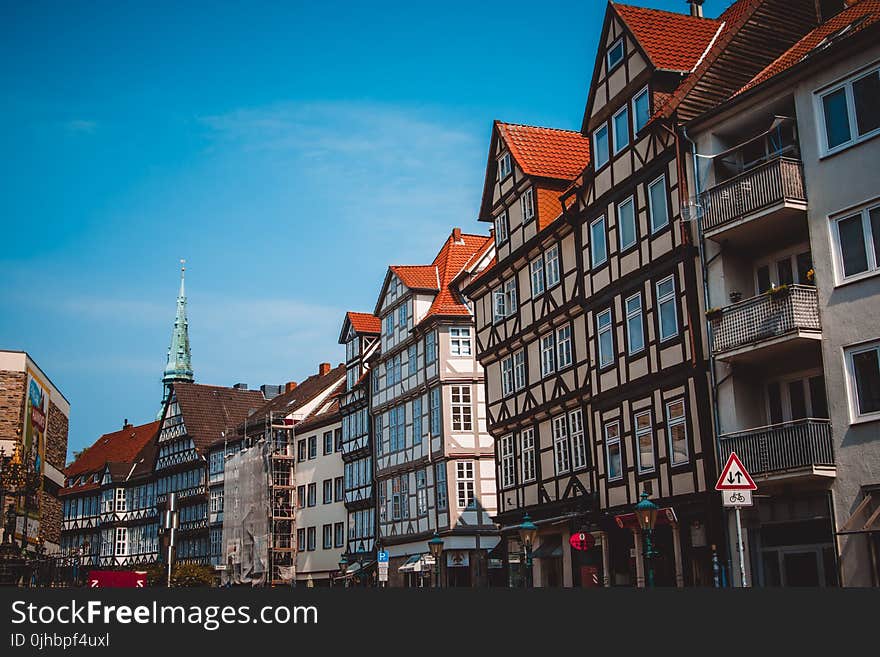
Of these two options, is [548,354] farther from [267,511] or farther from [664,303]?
[267,511]

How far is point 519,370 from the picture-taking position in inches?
1483

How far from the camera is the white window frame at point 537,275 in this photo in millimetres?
36375

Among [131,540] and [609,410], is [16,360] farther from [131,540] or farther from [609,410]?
[131,540]

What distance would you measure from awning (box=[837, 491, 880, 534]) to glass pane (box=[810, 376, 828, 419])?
108 inches

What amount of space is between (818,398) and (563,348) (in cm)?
1158

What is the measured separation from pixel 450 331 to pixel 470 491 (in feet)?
24.5

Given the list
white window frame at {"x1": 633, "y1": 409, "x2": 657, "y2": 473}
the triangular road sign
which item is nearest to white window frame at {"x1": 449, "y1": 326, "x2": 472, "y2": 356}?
white window frame at {"x1": 633, "y1": 409, "x2": 657, "y2": 473}

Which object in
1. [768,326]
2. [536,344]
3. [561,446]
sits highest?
[536,344]

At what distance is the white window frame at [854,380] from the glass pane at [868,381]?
43mm

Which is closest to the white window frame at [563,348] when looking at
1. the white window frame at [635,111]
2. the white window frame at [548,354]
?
the white window frame at [548,354]

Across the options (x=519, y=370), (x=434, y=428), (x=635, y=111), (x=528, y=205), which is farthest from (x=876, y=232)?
(x=434, y=428)

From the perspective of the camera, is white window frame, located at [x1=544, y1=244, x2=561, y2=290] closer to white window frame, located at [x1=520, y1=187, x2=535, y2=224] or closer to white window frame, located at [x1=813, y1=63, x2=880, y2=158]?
white window frame, located at [x1=520, y1=187, x2=535, y2=224]

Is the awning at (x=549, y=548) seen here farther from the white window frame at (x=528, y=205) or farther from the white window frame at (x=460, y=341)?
the white window frame at (x=460, y=341)

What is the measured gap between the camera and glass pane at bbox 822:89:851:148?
22.8 metres
